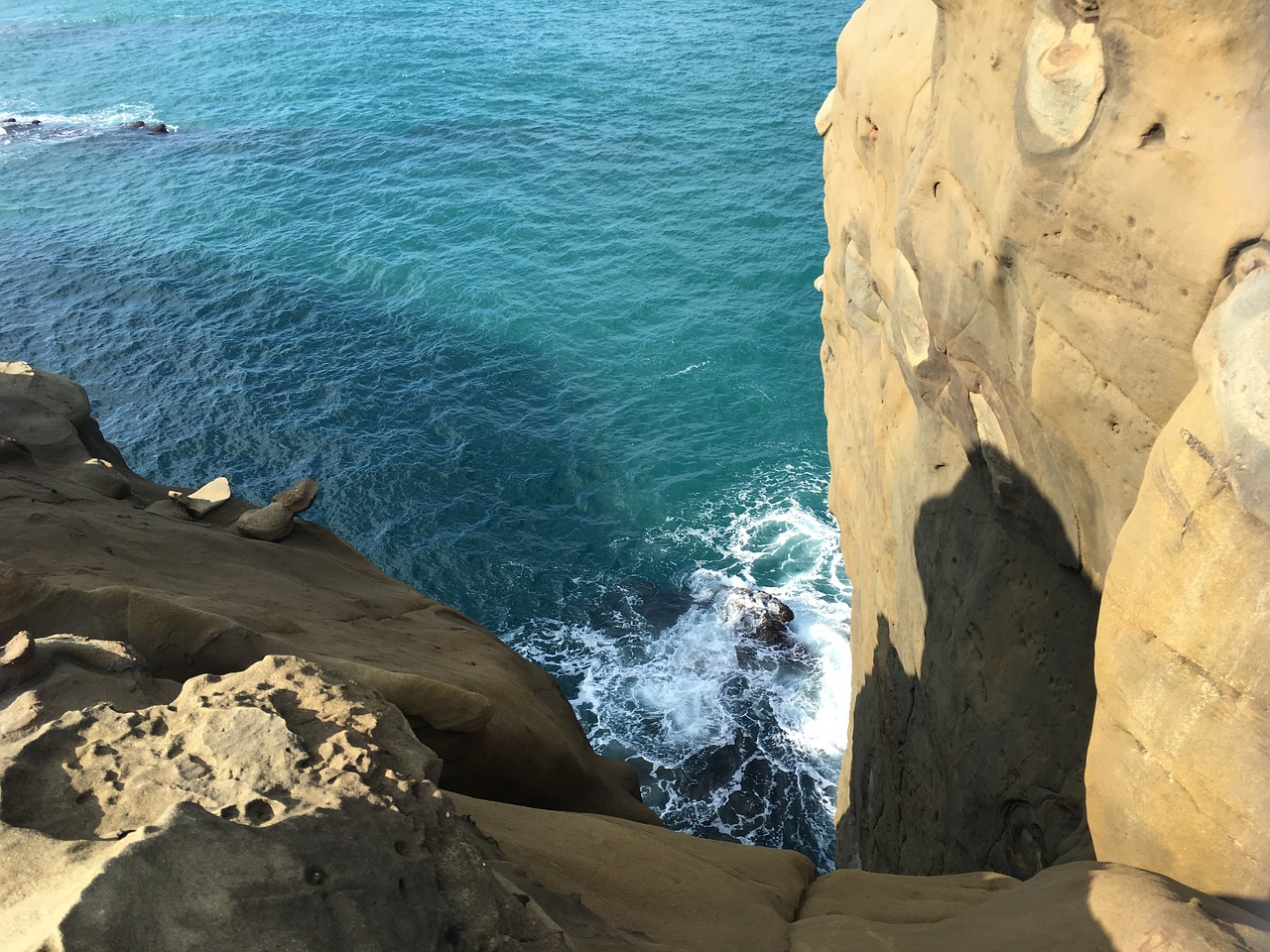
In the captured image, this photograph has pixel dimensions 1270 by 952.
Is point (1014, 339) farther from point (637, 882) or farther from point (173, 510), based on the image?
point (173, 510)

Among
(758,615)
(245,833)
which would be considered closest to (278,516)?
(245,833)

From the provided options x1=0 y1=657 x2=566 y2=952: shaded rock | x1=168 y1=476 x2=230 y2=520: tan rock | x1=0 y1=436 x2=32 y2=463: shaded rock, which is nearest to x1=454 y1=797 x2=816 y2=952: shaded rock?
x1=0 y1=657 x2=566 y2=952: shaded rock

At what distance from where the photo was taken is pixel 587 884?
8.52 meters

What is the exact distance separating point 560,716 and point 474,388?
23603 millimetres

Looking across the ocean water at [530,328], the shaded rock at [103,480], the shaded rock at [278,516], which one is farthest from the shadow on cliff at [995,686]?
the shaded rock at [103,480]

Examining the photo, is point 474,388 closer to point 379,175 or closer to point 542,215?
point 542,215

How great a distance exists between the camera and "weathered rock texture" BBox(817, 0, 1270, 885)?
7535mm

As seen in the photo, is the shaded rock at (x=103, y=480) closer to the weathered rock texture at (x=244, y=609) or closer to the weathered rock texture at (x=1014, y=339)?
the weathered rock texture at (x=244, y=609)

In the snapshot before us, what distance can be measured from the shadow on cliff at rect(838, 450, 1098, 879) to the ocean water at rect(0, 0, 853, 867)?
10.8 m

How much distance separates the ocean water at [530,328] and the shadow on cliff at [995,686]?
A: 35.6ft

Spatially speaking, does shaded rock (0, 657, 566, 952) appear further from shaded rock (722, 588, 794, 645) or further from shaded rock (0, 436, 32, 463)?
shaded rock (722, 588, 794, 645)

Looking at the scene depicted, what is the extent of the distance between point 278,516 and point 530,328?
23.9m

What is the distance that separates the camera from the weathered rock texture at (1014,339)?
7535 mm

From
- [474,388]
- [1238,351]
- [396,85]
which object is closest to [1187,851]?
[1238,351]
